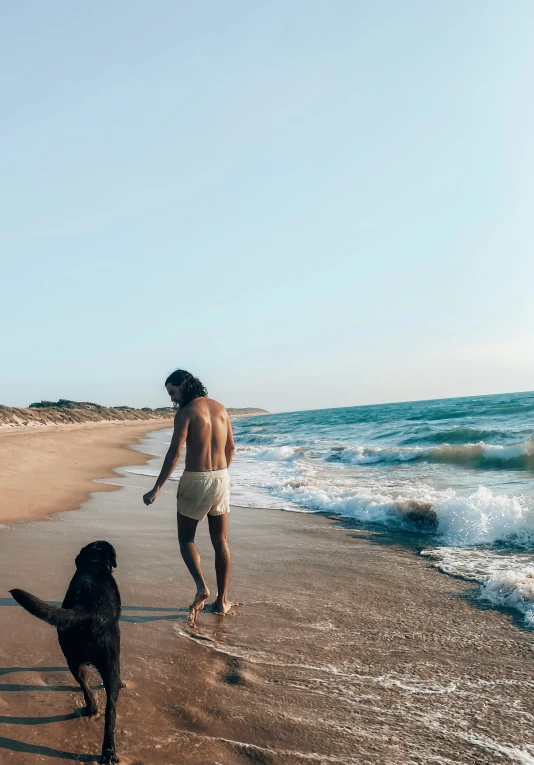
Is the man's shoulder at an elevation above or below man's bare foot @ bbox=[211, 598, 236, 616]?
above

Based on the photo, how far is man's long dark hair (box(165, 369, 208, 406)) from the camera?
13.8ft

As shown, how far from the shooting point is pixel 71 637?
2.49 m

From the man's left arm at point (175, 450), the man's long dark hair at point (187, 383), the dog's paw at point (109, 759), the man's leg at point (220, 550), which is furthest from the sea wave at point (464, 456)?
the dog's paw at point (109, 759)

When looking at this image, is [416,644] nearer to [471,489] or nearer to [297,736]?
[297,736]

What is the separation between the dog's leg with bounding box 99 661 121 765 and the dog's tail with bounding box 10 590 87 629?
27 centimetres

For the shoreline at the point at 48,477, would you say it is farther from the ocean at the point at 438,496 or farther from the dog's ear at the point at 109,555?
the dog's ear at the point at 109,555

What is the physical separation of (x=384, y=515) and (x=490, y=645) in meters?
4.32

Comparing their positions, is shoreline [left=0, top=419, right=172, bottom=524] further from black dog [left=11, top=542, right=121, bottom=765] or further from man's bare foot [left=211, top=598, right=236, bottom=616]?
black dog [left=11, top=542, right=121, bottom=765]

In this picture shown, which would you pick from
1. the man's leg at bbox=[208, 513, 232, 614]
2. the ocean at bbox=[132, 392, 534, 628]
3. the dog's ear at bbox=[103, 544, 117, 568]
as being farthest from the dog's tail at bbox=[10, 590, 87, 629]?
the ocean at bbox=[132, 392, 534, 628]

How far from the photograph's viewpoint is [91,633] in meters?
2.49

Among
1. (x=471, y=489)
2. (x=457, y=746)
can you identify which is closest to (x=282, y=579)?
(x=457, y=746)

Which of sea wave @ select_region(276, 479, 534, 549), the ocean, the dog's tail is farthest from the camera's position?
sea wave @ select_region(276, 479, 534, 549)

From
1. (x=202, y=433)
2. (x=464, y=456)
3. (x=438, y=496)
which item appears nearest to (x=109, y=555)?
(x=202, y=433)

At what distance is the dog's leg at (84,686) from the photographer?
8.45 ft
